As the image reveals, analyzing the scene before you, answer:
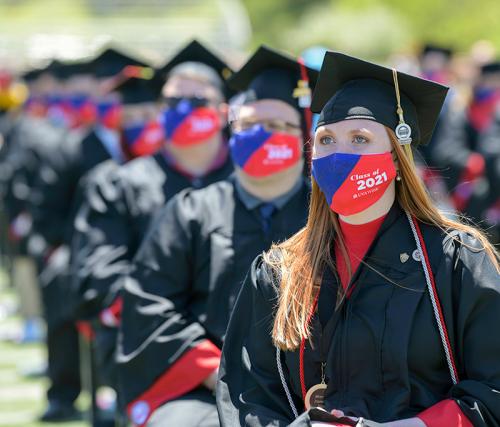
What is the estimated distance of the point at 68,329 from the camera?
31.4 feet

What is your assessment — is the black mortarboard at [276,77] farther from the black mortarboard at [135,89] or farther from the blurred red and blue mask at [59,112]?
the blurred red and blue mask at [59,112]

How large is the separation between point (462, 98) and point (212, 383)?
10059 millimetres

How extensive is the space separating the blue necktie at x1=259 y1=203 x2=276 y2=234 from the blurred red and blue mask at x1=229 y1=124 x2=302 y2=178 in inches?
6.0

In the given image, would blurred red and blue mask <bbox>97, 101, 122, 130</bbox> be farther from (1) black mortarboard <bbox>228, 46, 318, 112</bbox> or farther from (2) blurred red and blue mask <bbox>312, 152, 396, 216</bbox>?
(2) blurred red and blue mask <bbox>312, 152, 396, 216</bbox>

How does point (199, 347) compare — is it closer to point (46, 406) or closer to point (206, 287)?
point (206, 287)

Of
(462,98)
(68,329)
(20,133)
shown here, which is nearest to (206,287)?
(68,329)

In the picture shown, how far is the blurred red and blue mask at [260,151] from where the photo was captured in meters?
5.30

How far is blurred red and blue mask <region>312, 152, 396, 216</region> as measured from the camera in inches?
158

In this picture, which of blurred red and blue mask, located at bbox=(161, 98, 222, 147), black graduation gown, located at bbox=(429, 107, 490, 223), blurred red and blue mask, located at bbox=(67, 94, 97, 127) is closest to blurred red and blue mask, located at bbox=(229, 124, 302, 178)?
blurred red and blue mask, located at bbox=(161, 98, 222, 147)

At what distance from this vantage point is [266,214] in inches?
212

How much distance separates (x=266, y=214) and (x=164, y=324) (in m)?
0.70

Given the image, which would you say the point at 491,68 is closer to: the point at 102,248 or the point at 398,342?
the point at 102,248

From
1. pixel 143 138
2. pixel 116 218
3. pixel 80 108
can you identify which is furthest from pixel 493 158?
pixel 116 218

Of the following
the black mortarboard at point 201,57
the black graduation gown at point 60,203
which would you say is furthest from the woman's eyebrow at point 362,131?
the black graduation gown at point 60,203
